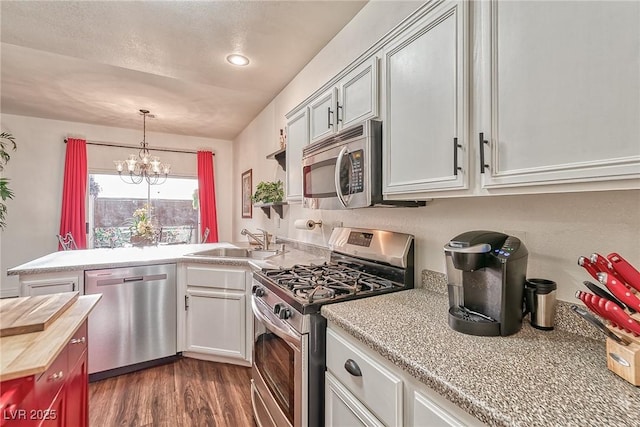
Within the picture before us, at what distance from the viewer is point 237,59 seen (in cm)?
250

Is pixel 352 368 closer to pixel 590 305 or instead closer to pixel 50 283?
pixel 590 305

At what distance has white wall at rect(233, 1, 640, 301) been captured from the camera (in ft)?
2.81

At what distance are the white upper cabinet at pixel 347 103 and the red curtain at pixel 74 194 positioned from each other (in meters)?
4.18

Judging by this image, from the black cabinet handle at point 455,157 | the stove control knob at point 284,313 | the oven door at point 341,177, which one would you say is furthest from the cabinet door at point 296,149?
the black cabinet handle at point 455,157

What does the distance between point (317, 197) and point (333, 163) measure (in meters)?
0.28

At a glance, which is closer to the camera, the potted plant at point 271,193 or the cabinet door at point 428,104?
the cabinet door at point 428,104

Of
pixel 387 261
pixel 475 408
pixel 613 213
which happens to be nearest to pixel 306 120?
pixel 387 261

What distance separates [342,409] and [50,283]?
2214 mm

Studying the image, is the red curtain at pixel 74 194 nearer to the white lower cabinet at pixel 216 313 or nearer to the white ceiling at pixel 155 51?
the white ceiling at pixel 155 51

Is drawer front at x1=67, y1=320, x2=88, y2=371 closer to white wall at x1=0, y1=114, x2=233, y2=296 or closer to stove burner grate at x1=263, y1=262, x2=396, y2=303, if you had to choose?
Answer: stove burner grate at x1=263, y1=262, x2=396, y2=303

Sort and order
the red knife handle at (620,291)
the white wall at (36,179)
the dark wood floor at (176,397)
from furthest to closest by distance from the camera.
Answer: the white wall at (36,179) < the dark wood floor at (176,397) < the red knife handle at (620,291)

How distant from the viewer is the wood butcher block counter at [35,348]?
2.50 ft

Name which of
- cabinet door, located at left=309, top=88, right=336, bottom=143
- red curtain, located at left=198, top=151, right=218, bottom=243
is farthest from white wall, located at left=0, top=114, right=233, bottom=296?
cabinet door, located at left=309, top=88, right=336, bottom=143

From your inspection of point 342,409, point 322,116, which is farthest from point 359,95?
point 342,409
